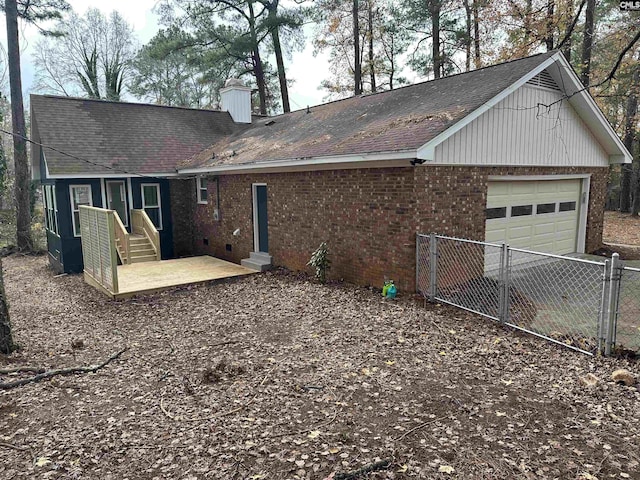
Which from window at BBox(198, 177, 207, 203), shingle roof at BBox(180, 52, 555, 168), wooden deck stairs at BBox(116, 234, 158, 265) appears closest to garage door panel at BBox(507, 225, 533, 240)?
shingle roof at BBox(180, 52, 555, 168)

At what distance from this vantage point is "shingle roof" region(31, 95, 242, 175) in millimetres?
12781

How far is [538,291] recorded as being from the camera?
310 inches

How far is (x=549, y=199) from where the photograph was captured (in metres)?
10.4

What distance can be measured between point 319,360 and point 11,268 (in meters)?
13.9

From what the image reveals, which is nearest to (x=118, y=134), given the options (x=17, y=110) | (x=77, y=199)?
(x=77, y=199)

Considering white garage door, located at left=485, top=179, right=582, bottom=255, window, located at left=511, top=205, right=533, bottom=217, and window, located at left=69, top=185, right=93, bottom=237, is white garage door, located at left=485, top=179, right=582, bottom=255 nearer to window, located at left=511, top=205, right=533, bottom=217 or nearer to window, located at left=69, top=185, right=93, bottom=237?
window, located at left=511, top=205, right=533, bottom=217

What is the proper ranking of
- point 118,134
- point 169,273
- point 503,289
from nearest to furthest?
point 503,289, point 169,273, point 118,134

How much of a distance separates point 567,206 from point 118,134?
13.5m

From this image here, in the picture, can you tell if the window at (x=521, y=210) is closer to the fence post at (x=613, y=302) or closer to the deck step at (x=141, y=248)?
the fence post at (x=613, y=302)

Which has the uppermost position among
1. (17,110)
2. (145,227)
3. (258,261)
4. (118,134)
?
(17,110)

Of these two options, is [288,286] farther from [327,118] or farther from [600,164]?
[600,164]

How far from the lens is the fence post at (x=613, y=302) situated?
4.90 metres

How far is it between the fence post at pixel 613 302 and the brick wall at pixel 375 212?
3.16 m

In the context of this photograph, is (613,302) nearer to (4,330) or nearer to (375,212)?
(375,212)
